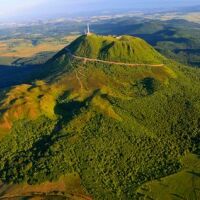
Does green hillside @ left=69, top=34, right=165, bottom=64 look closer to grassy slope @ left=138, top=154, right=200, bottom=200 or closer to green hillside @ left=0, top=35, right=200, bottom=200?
green hillside @ left=0, top=35, right=200, bottom=200

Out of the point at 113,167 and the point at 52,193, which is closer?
the point at 52,193

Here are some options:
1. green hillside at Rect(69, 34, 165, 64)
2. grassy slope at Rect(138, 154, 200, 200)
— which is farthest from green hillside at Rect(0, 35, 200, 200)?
grassy slope at Rect(138, 154, 200, 200)

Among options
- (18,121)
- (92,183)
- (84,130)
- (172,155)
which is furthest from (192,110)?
(18,121)

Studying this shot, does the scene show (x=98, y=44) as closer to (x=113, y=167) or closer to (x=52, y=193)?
(x=113, y=167)

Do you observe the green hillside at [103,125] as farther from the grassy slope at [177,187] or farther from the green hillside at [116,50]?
the grassy slope at [177,187]

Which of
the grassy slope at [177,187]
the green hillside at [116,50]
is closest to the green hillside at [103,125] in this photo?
the green hillside at [116,50]
